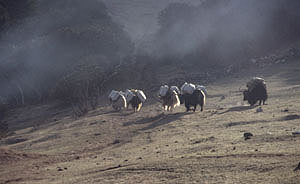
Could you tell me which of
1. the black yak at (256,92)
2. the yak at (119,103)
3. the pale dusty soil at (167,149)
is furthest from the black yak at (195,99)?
the yak at (119,103)

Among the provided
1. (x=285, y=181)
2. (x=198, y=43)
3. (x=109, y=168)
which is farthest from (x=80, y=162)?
(x=198, y=43)

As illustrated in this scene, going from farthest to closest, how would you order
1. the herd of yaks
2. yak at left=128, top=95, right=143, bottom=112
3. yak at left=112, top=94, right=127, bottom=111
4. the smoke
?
the smoke → yak at left=112, top=94, right=127, bottom=111 → yak at left=128, top=95, right=143, bottom=112 → the herd of yaks

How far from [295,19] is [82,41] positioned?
2057 centimetres

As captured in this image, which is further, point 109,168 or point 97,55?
point 97,55

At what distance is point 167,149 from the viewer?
11.3 metres

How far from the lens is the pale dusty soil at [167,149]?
25.6ft

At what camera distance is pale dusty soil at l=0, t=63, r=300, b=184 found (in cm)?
780

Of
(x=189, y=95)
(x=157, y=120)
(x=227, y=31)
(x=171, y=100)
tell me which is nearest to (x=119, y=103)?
(x=171, y=100)

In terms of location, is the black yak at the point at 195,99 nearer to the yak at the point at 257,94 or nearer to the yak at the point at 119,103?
the yak at the point at 257,94

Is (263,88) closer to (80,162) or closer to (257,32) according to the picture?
(80,162)

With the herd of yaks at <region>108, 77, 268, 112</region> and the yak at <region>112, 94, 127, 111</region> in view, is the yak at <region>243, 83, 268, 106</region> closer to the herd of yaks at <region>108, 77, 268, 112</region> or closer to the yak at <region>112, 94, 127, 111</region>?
the herd of yaks at <region>108, 77, 268, 112</region>

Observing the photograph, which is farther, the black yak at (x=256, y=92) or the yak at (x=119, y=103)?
the yak at (x=119, y=103)

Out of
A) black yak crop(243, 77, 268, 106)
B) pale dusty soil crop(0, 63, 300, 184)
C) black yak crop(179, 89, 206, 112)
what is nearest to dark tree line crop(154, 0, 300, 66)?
pale dusty soil crop(0, 63, 300, 184)

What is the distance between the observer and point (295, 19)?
143 ft
